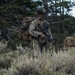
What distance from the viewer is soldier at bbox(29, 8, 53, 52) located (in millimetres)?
10448

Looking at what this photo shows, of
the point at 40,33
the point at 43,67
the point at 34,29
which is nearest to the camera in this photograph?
the point at 43,67

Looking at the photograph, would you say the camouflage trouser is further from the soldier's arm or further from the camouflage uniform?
the soldier's arm

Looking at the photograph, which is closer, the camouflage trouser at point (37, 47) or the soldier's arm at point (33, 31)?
the soldier's arm at point (33, 31)

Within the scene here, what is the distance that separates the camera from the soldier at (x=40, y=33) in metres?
10.4

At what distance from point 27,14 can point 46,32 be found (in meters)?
8.95

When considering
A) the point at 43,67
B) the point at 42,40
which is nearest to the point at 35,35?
the point at 42,40

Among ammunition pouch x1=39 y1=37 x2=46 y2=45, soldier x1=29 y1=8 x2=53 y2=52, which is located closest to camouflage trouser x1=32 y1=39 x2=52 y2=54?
soldier x1=29 y1=8 x2=53 y2=52

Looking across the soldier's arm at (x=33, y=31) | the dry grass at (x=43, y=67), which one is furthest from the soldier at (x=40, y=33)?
the dry grass at (x=43, y=67)

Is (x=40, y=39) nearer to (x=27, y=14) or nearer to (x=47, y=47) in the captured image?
(x=47, y=47)

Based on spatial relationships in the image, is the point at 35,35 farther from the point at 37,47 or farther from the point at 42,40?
the point at 37,47

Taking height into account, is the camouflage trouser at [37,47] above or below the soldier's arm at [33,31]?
below

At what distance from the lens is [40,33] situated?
34.1 ft

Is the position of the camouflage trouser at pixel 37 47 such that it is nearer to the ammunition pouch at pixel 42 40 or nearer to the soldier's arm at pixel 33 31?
the ammunition pouch at pixel 42 40

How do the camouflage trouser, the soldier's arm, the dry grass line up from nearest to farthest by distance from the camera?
the dry grass, the soldier's arm, the camouflage trouser
